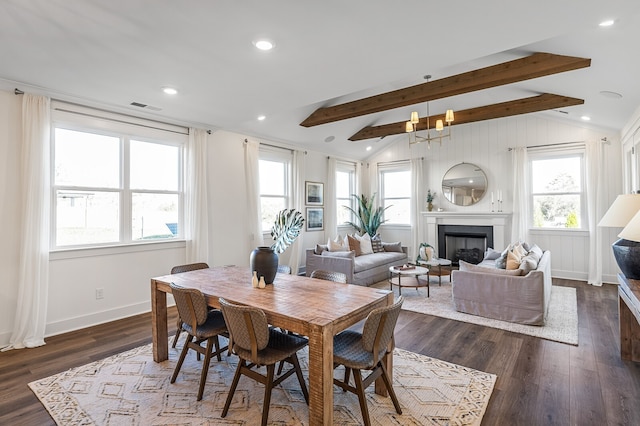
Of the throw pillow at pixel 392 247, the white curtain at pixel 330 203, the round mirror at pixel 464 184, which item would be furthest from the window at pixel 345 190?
the round mirror at pixel 464 184

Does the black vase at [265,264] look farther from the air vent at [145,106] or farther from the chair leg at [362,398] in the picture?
the air vent at [145,106]

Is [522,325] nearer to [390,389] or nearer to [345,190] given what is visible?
[390,389]

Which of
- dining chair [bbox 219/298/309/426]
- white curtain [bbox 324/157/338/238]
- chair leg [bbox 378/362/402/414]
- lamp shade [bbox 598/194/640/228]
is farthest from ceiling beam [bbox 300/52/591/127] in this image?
dining chair [bbox 219/298/309/426]

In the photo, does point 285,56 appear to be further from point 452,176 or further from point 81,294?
point 452,176

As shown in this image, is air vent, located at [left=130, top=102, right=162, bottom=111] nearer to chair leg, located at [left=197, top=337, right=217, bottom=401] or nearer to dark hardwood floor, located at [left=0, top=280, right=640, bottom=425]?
dark hardwood floor, located at [left=0, top=280, right=640, bottom=425]

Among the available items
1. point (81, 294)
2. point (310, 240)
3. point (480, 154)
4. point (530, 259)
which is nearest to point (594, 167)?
point (480, 154)

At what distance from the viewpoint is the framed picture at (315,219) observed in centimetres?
706

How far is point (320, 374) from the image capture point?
1.78 meters

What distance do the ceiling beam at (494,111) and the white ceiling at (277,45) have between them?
0.74 metres

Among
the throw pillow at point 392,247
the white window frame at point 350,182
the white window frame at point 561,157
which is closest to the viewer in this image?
the white window frame at point 561,157

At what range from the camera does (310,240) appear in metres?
7.07

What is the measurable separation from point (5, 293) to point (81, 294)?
66 cm

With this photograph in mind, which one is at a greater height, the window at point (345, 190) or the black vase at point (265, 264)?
the window at point (345, 190)

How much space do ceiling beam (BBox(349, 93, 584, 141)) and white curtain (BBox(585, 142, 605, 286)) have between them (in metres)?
1.46
